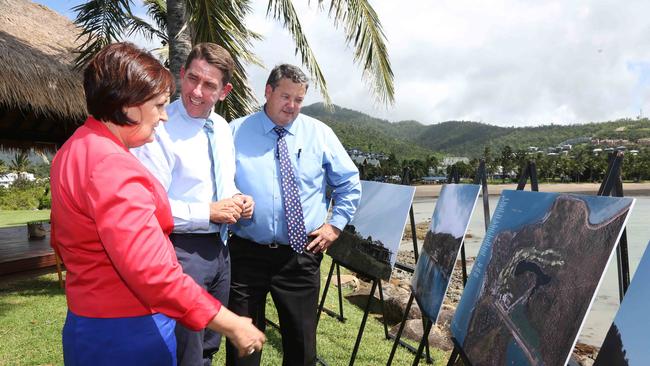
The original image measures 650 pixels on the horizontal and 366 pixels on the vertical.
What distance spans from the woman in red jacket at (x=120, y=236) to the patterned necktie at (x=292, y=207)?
1298 mm

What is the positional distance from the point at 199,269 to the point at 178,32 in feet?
14.5

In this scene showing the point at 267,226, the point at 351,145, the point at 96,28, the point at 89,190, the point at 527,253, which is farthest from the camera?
the point at 351,145

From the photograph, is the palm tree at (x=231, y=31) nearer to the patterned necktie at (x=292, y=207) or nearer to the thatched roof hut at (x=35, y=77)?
the thatched roof hut at (x=35, y=77)

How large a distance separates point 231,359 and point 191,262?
95 cm

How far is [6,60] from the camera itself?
21.5 feet

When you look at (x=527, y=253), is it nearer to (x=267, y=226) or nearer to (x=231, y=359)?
(x=267, y=226)

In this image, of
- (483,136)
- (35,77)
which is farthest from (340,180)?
(483,136)

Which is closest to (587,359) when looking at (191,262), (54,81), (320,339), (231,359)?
(320,339)

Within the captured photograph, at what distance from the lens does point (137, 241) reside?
3.75 ft

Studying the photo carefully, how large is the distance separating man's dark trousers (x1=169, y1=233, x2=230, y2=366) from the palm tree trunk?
4.01m

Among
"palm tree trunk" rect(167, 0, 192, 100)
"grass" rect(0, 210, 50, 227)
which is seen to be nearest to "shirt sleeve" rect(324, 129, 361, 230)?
"palm tree trunk" rect(167, 0, 192, 100)

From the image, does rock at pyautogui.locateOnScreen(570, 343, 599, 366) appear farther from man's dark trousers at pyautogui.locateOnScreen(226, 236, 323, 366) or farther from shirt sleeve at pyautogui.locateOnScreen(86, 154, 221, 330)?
shirt sleeve at pyautogui.locateOnScreen(86, 154, 221, 330)

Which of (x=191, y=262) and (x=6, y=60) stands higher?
(x=6, y=60)

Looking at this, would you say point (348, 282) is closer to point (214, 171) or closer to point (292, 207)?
point (292, 207)
